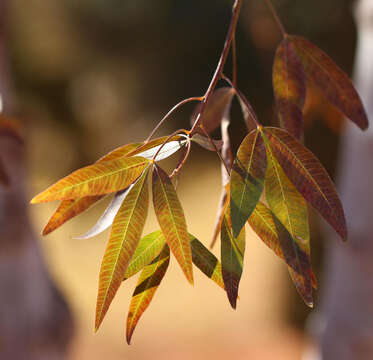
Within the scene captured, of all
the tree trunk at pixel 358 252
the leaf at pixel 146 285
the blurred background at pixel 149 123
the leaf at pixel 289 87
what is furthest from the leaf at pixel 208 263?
the blurred background at pixel 149 123

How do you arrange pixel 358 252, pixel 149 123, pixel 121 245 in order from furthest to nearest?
1. pixel 149 123
2. pixel 358 252
3. pixel 121 245

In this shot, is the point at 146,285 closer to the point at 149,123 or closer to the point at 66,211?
the point at 66,211

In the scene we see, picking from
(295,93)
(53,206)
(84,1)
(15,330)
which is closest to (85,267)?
(53,206)

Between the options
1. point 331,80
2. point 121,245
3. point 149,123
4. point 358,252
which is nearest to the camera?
point 121,245

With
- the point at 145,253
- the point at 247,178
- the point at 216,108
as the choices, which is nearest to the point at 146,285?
the point at 145,253

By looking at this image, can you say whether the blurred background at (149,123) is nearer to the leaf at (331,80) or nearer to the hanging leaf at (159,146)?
the leaf at (331,80)
